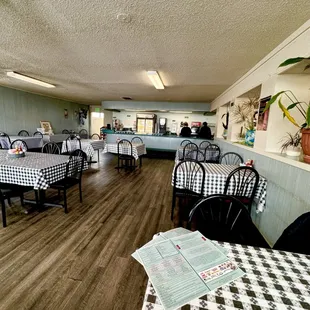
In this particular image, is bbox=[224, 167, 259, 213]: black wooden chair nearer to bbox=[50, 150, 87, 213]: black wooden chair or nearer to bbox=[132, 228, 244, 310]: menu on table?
bbox=[132, 228, 244, 310]: menu on table

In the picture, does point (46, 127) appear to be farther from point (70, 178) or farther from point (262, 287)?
point (262, 287)

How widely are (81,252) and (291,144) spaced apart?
2.75 metres

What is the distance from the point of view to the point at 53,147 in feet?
15.1

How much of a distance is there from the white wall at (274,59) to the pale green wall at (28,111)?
7172mm

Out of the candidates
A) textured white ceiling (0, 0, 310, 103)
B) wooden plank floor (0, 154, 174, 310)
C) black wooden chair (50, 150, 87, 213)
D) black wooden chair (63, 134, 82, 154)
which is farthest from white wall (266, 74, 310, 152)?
black wooden chair (63, 134, 82, 154)

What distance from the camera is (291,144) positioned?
2.17 m

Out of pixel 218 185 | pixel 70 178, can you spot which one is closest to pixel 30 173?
pixel 70 178

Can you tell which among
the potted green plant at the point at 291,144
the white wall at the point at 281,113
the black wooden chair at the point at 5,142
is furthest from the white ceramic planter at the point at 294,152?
the black wooden chair at the point at 5,142

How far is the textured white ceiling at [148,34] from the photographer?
1.65 m

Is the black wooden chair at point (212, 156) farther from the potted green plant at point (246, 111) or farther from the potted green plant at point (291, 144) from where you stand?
the potted green plant at point (291, 144)

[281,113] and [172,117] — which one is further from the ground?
[172,117]

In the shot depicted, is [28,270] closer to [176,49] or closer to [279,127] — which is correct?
[176,49]

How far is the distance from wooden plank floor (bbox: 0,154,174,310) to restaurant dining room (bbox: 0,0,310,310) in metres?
0.01

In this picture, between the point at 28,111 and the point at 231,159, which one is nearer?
the point at 231,159
